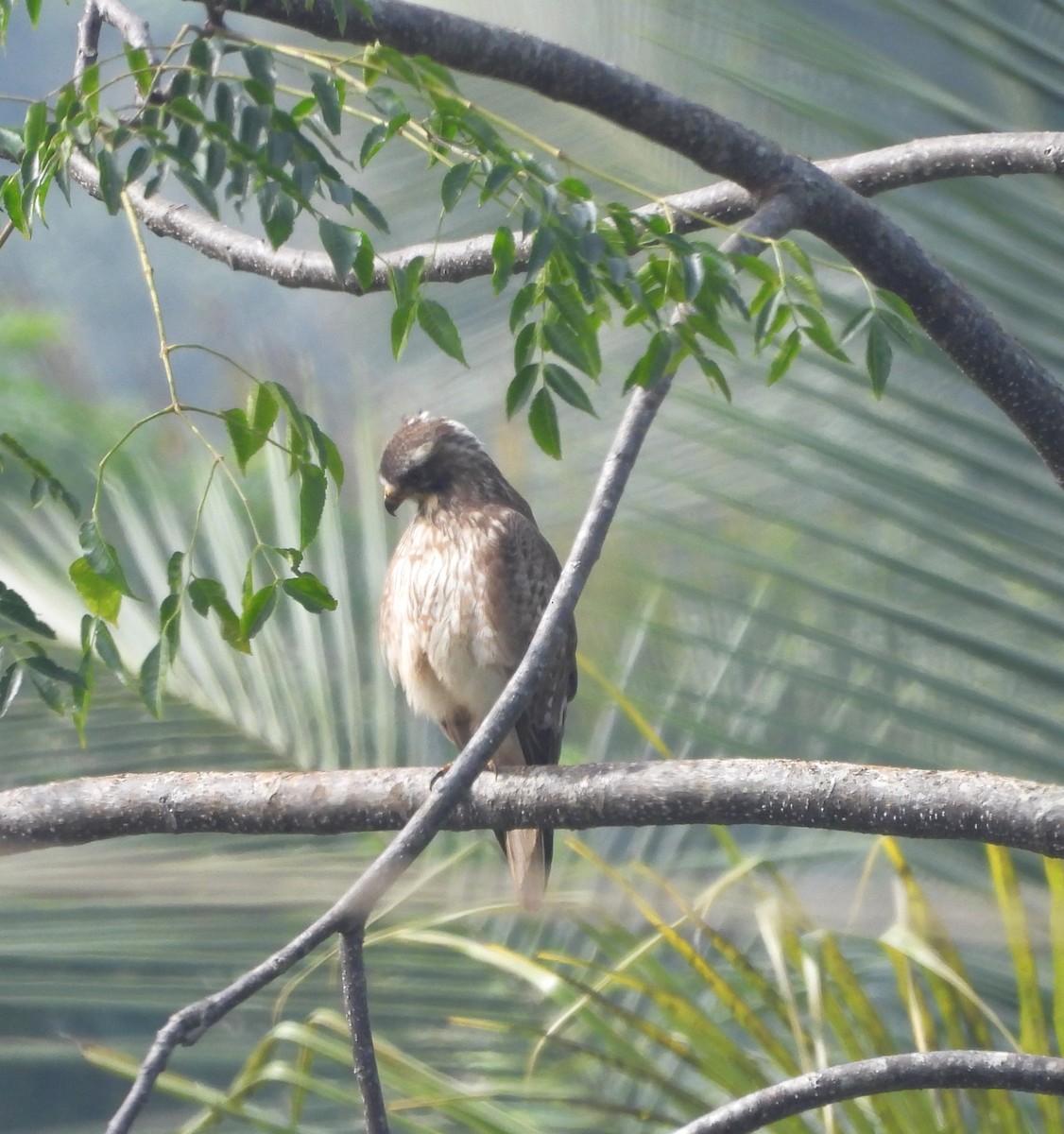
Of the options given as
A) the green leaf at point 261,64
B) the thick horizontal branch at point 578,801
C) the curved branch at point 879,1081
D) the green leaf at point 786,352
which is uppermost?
the green leaf at point 261,64

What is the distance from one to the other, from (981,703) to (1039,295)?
0.57m

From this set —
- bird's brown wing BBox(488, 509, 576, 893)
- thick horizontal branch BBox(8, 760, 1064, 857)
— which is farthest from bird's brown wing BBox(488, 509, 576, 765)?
thick horizontal branch BBox(8, 760, 1064, 857)

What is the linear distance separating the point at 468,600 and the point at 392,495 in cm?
27

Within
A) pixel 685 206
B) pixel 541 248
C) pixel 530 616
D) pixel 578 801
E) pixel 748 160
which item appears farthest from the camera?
pixel 530 616

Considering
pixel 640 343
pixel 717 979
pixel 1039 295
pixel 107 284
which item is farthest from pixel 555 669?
pixel 107 284

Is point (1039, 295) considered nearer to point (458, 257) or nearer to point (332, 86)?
point (458, 257)

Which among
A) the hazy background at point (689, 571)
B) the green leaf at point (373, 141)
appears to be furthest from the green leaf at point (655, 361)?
the hazy background at point (689, 571)

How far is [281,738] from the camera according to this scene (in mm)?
2770

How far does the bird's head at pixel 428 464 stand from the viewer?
2490 millimetres

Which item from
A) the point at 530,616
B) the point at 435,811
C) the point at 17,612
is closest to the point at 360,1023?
the point at 435,811

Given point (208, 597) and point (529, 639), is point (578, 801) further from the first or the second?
point (529, 639)

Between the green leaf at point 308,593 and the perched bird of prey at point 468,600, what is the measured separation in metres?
1.09

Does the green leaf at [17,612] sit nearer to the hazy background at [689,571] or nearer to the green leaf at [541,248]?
the green leaf at [541,248]

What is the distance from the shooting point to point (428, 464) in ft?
8.23
